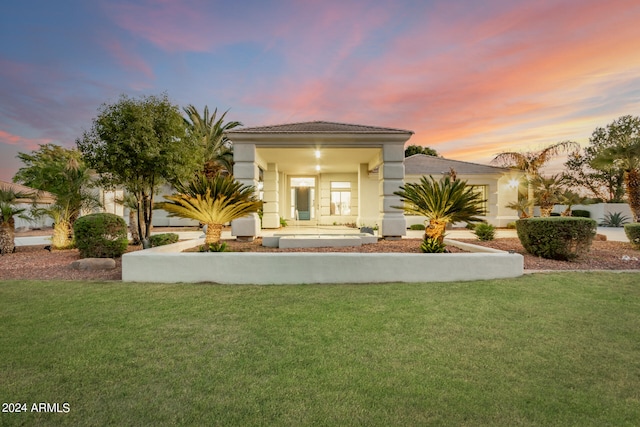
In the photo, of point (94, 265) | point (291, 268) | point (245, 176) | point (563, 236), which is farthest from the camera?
point (245, 176)

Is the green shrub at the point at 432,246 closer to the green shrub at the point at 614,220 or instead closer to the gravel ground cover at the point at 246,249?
the gravel ground cover at the point at 246,249

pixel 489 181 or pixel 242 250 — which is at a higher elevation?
pixel 489 181

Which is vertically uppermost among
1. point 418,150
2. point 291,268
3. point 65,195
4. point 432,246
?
point 418,150

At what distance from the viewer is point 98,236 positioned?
905cm

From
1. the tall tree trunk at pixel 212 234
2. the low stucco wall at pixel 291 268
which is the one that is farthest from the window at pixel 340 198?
the low stucco wall at pixel 291 268

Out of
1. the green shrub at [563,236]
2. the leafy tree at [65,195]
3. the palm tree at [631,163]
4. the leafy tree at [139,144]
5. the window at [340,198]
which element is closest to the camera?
the green shrub at [563,236]

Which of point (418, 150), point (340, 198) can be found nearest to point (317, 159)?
point (340, 198)

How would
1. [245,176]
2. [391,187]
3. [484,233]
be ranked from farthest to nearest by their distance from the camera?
Result: [391,187] → [484,233] → [245,176]

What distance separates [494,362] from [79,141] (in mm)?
12115

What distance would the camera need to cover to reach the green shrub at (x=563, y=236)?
842cm

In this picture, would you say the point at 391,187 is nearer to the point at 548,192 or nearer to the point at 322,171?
the point at 322,171

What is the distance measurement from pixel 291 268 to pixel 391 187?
6863 mm

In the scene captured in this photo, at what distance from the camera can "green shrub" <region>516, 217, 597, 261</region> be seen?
8.42 metres

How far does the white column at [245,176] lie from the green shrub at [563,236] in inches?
364
